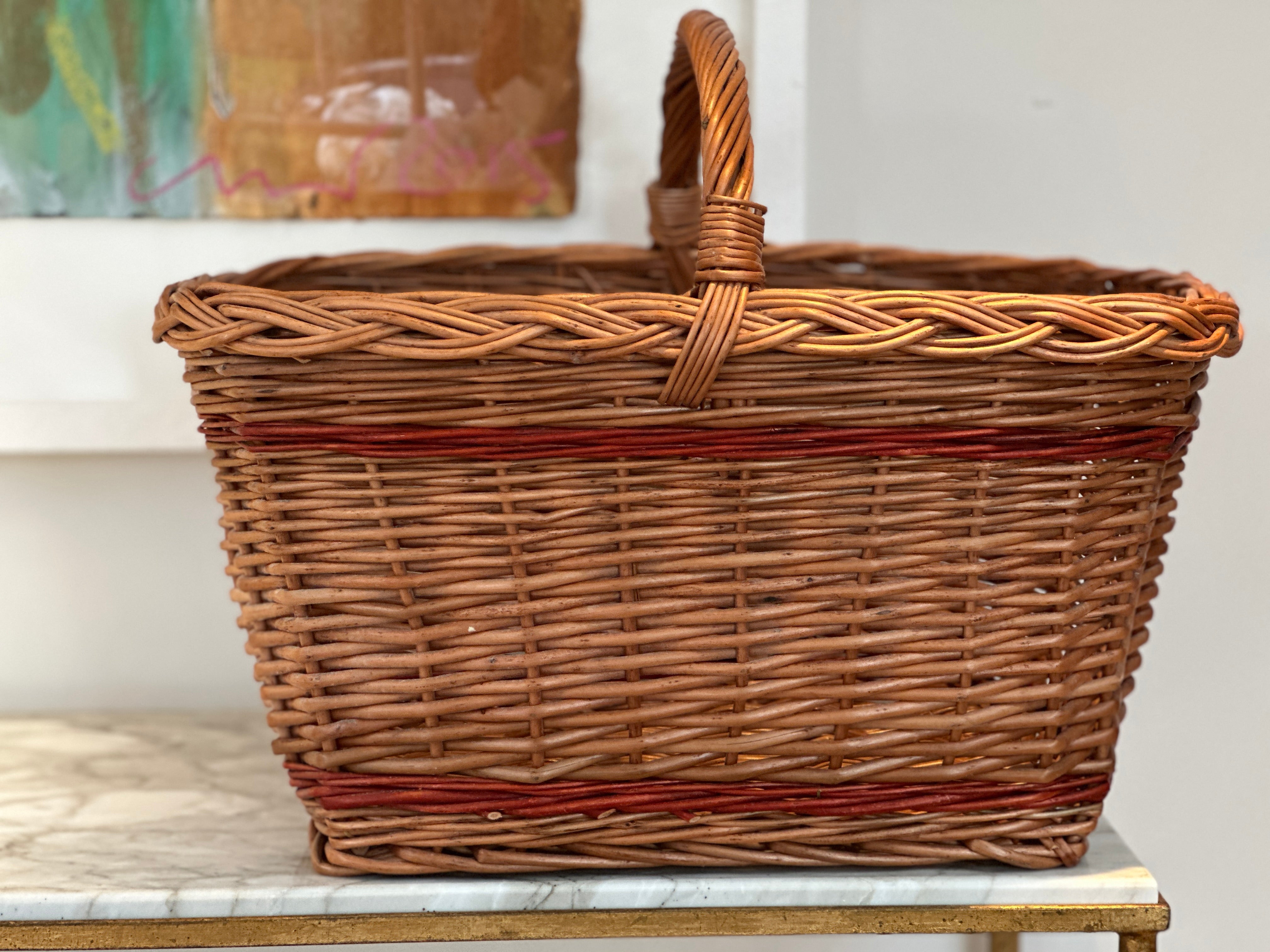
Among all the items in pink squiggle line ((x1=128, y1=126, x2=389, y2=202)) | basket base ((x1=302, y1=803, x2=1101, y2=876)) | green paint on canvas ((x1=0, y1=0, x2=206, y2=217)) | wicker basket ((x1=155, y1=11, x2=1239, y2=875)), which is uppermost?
green paint on canvas ((x1=0, y1=0, x2=206, y2=217))

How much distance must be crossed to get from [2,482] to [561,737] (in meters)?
0.72

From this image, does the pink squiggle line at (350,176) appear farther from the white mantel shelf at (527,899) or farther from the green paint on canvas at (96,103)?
the white mantel shelf at (527,899)

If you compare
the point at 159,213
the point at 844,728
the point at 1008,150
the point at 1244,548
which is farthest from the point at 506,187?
the point at 1244,548

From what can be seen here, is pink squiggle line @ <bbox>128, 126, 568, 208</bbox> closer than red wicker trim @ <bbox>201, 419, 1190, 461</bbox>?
No

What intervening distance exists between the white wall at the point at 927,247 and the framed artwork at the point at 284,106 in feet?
0.10

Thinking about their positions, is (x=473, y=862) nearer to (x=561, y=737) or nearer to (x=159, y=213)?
(x=561, y=737)

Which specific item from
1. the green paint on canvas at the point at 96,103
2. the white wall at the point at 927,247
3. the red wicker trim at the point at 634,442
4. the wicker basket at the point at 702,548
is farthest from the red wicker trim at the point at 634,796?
the green paint on canvas at the point at 96,103

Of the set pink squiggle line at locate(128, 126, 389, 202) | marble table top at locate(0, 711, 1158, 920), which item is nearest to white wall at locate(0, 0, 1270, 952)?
pink squiggle line at locate(128, 126, 389, 202)

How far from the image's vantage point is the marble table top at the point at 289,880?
625 mm

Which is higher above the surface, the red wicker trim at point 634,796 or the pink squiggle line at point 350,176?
the pink squiggle line at point 350,176

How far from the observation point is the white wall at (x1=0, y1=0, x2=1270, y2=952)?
0.99 meters

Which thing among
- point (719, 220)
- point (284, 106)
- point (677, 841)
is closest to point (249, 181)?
point (284, 106)

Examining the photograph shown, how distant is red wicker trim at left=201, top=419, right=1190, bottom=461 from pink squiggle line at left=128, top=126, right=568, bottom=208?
0.48m

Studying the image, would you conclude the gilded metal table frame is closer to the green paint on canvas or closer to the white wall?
the white wall
